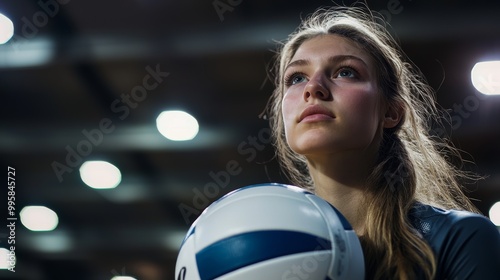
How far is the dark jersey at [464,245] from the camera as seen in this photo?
995 millimetres

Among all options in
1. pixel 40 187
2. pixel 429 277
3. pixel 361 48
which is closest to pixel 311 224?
pixel 429 277

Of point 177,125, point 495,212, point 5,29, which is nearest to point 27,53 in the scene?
point 5,29

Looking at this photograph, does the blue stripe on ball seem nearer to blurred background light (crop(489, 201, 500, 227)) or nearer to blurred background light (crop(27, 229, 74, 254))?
blurred background light (crop(489, 201, 500, 227))

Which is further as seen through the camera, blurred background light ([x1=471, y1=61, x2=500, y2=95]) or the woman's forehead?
blurred background light ([x1=471, y1=61, x2=500, y2=95])

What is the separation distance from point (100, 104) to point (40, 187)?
1372 millimetres

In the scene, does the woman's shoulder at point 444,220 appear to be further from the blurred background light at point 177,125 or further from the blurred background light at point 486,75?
the blurred background light at point 177,125

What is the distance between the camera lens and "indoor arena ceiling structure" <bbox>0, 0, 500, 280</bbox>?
2.90m

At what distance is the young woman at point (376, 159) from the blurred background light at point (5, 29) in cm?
199

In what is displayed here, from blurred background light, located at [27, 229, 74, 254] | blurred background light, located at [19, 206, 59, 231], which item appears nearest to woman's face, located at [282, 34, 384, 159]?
blurred background light, located at [19, 206, 59, 231]

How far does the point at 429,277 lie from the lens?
101 centimetres

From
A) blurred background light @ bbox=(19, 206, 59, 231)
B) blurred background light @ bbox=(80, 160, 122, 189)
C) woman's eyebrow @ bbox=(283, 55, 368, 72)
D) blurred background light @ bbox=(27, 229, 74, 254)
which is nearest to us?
woman's eyebrow @ bbox=(283, 55, 368, 72)

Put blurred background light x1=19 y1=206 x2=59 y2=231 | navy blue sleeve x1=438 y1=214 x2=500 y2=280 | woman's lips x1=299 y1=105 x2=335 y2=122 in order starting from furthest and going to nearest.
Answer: blurred background light x1=19 y1=206 x2=59 y2=231, woman's lips x1=299 y1=105 x2=335 y2=122, navy blue sleeve x1=438 y1=214 x2=500 y2=280

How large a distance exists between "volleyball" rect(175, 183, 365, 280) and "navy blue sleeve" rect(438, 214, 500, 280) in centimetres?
19

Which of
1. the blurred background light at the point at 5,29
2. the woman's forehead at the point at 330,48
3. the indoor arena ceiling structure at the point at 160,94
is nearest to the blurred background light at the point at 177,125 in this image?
the indoor arena ceiling structure at the point at 160,94
